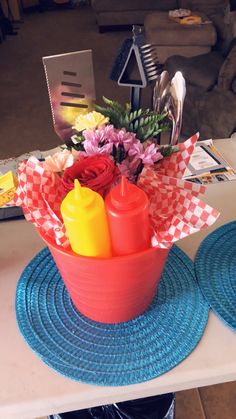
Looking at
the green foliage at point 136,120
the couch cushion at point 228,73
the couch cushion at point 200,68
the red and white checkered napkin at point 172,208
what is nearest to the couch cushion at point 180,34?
the couch cushion at point 200,68

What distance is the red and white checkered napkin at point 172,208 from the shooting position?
2.04ft

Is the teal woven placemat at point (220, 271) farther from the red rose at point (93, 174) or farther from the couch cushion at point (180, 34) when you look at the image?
the couch cushion at point (180, 34)

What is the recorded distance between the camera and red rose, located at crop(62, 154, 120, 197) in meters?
0.62

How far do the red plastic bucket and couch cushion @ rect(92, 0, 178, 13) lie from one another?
14.2 feet

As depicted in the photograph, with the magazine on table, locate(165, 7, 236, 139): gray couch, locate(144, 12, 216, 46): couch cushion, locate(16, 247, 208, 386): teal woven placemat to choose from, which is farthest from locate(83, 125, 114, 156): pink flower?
locate(144, 12, 216, 46): couch cushion

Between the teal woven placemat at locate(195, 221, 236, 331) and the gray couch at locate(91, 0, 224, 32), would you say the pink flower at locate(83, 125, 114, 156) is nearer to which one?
the teal woven placemat at locate(195, 221, 236, 331)

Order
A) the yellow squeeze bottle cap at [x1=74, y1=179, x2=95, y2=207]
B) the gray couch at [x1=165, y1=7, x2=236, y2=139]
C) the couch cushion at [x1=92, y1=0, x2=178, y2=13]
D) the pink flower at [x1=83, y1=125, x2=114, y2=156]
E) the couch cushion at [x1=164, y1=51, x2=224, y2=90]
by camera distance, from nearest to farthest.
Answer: the yellow squeeze bottle cap at [x1=74, y1=179, x2=95, y2=207] < the pink flower at [x1=83, y1=125, x2=114, y2=156] < the gray couch at [x1=165, y1=7, x2=236, y2=139] < the couch cushion at [x1=164, y1=51, x2=224, y2=90] < the couch cushion at [x1=92, y1=0, x2=178, y2=13]

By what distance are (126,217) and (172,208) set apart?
0.34ft

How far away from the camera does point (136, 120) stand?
0.74 metres

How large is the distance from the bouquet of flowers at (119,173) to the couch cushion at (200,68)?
1905mm

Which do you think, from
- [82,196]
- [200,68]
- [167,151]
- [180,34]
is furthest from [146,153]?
[180,34]

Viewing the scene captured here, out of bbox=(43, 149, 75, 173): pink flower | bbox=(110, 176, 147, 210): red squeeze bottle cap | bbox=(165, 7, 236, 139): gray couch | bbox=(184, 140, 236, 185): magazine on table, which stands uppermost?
bbox=(43, 149, 75, 173): pink flower

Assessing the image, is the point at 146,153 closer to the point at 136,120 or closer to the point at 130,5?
the point at 136,120

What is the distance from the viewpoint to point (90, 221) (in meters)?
0.57
